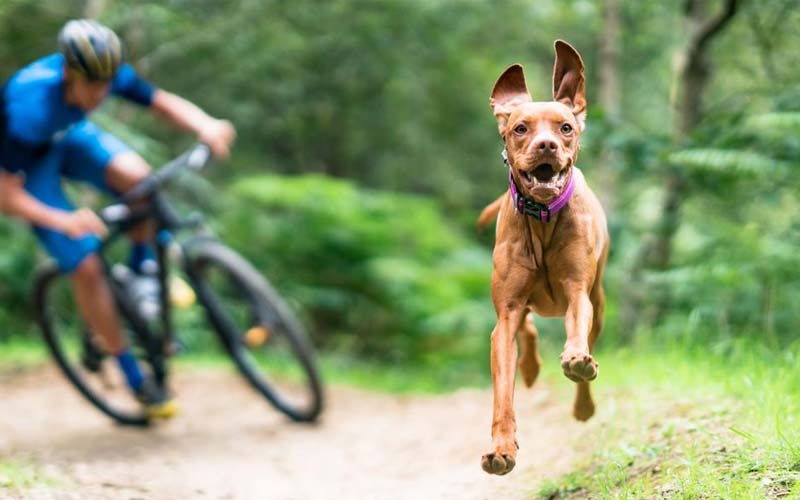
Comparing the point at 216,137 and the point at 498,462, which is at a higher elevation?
the point at 216,137

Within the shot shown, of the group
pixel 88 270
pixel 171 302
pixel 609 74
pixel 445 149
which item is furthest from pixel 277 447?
pixel 445 149

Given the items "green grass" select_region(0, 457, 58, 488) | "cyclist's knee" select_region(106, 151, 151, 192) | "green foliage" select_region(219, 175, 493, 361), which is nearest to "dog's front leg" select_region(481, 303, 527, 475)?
"green grass" select_region(0, 457, 58, 488)

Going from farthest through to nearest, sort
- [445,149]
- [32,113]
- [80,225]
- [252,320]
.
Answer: [445,149] → [252,320] → [32,113] → [80,225]

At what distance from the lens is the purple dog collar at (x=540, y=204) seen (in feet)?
9.43

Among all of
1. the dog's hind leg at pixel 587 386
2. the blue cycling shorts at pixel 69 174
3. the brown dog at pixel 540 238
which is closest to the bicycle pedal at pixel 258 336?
the blue cycling shorts at pixel 69 174

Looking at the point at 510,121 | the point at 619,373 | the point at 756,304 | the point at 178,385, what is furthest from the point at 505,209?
the point at 178,385

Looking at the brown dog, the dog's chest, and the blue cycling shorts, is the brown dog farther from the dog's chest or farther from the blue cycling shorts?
the blue cycling shorts

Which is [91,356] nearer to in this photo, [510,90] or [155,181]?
[155,181]

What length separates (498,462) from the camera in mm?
2715

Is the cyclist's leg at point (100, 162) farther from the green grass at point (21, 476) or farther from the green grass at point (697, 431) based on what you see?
the green grass at point (697, 431)

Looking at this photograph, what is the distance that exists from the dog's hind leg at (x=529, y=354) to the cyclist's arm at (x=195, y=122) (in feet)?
8.36

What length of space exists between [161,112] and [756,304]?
4.40 meters

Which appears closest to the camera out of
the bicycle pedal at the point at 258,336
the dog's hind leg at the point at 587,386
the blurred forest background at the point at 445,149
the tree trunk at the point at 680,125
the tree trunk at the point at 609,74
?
the dog's hind leg at the point at 587,386

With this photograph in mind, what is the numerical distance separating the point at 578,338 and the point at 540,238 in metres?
0.39
